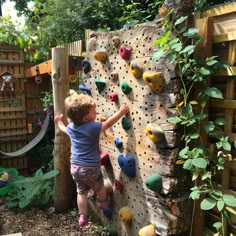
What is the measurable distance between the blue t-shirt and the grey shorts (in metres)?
0.04

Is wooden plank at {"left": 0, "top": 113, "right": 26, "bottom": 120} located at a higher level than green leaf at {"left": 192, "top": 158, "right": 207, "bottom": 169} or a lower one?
lower

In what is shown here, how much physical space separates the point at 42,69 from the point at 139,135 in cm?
273

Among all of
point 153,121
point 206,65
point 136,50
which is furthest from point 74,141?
point 206,65

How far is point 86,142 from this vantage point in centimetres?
238

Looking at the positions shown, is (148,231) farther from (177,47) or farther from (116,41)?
(116,41)

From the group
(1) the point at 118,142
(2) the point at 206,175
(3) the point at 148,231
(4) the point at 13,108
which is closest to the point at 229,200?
(2) the point at 206,175

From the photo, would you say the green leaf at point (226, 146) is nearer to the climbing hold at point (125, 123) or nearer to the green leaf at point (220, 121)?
the green leaf at point (220, 121)

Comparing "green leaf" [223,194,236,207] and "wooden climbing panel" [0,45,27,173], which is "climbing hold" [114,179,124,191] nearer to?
"green leaf" [223,194,236,207]

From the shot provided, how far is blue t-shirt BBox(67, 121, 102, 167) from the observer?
236cm

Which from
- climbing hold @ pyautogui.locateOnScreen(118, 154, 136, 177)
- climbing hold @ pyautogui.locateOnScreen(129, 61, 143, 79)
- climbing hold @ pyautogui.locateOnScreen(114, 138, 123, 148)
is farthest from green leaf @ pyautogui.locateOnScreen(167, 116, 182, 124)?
climbing hold @ pyautogui.locateOnScreen(114, 138, 123, 148)

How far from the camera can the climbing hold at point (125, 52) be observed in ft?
7.29

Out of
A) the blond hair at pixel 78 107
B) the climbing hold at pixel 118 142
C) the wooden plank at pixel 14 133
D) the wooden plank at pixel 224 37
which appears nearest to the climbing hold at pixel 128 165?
the climbing hold at pixel 118 142

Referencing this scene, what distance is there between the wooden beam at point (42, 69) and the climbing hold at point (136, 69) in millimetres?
2094

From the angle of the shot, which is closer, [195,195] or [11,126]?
[195,195]
